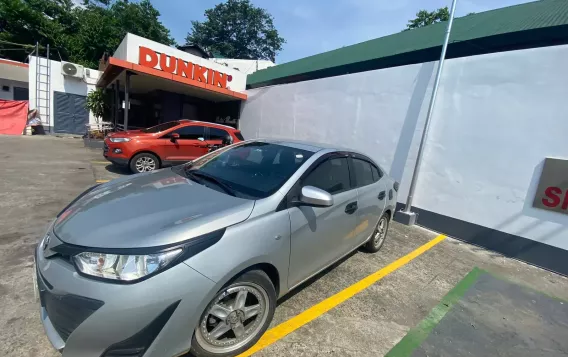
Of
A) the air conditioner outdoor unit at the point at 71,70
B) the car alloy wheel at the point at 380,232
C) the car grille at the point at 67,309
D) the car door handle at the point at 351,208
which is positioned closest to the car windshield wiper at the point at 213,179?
the car grille at the point at 67,309

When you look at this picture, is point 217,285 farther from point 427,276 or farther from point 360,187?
point 427,276

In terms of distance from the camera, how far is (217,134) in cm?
832

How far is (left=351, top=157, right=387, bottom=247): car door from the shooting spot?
3.35 meters

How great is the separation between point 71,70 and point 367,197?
20.0m

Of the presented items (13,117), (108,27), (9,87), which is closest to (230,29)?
(108,27)

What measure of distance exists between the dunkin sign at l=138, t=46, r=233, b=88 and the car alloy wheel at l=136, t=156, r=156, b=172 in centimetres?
485

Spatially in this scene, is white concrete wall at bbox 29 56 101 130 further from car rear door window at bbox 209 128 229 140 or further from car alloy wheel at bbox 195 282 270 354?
car alloy wheel at bbox 195 282 270 354

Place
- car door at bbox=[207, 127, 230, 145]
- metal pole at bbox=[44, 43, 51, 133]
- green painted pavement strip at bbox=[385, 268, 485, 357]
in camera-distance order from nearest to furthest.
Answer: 1. green painted pavement strip at bbox=[385, 268, 485, 357]
2. car door at bbox=[207, 127, 230, 145]
3. metal pole at bbox=[44, 43, 51, 133]

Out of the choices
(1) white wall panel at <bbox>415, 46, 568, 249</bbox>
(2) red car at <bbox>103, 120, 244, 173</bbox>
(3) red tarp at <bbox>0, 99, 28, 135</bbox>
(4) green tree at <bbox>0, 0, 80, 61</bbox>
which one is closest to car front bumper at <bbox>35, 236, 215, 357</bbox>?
(1) white wall panel at <bbox>415, 46, 568, 249</bbox>

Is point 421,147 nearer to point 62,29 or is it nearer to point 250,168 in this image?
point 250,168

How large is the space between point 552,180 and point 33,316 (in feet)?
22.1

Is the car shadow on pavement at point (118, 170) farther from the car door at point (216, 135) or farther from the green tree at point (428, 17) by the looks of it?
the green tree at point (428, 17)

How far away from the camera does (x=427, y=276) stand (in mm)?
3830

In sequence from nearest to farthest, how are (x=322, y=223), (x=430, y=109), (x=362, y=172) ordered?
1. (x=322, y=223)
2. (x=362, y=172)
3. (x=430, y=109)
